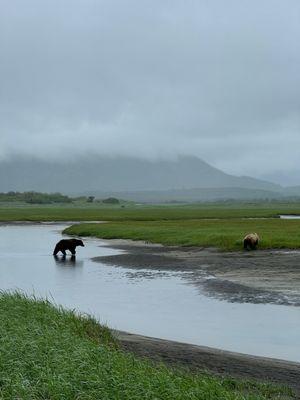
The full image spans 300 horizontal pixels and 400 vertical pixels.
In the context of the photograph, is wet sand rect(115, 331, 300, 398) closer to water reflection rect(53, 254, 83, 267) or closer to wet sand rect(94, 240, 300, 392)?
wet sand rect(94, 240, 300, 392)

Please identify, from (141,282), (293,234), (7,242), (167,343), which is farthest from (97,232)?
(167,343)

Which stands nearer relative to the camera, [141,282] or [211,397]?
[211,397]

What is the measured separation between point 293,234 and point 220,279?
17.2 metres

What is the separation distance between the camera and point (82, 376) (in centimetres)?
1012

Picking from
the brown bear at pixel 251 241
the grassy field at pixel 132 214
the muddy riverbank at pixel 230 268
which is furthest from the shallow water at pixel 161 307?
the grassy field at pixel 132 214

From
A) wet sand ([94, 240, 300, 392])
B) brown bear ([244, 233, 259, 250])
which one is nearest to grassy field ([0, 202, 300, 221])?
wet sand ([94, 240, 300, 392])

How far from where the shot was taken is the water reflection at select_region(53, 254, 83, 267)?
36.6 metres

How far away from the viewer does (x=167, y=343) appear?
1575 cm

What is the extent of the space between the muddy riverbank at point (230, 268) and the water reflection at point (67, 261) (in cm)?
137

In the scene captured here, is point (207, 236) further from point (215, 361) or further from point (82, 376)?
point (82, 376)

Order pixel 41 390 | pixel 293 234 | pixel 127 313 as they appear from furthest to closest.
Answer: pixel 293 234 → pixel 127 313 → pixel 41 390

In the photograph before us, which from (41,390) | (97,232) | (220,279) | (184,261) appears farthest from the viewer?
(97,232)

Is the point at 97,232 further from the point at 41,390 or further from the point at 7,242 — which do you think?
the point at 41,390

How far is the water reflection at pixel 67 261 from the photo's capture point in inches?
1441
